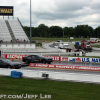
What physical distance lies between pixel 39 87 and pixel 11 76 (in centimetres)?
420

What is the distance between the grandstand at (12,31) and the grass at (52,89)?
1380 inches

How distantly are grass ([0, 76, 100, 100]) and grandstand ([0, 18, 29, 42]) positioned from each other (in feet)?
115

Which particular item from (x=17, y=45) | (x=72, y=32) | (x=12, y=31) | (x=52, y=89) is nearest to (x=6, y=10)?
(x=12, y=31)

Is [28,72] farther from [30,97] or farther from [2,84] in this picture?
[30,97]

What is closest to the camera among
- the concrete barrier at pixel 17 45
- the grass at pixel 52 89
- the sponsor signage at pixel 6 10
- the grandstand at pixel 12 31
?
the grass at pixel 52 89

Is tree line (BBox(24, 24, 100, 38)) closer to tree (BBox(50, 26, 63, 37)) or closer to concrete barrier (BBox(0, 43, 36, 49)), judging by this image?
tree (BBox(50, 26, 63, 37))

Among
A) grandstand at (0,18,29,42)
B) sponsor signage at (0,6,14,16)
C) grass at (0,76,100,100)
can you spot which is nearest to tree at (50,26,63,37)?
grandstand at (0,18,29,42)

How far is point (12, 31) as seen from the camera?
5759cm

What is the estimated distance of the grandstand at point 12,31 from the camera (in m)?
52.4

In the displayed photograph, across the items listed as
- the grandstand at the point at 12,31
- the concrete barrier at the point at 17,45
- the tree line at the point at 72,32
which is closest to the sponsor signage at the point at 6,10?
the grandstand at the point at 12,31

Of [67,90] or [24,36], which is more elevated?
[24,36]

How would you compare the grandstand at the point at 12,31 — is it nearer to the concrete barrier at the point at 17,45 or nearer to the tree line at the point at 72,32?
the concrete barrier at the point at 17,45

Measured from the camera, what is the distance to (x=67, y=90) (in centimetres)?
1226

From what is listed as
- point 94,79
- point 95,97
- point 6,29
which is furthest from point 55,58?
point 6,29
